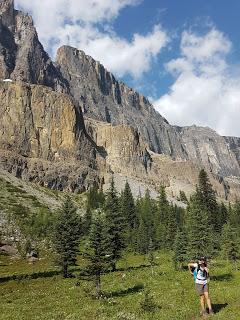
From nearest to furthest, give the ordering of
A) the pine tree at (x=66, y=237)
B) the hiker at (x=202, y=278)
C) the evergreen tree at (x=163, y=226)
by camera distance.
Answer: the hiker at (x=202, y=278), the pine tree at (x=66, y=237), the evergreen tree at (x=163, y=226)

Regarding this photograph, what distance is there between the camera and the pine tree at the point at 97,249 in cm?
3212

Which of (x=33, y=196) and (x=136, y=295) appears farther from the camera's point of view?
(x=33, y=196)

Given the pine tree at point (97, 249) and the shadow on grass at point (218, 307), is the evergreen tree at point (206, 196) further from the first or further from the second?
the shadow on grass at point (218, 307)

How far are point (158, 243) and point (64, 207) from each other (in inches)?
2155

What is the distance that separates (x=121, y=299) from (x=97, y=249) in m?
6.05

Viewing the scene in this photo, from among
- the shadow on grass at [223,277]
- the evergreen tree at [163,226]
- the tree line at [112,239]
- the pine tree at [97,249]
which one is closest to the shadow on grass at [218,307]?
the tree line at [112,239]

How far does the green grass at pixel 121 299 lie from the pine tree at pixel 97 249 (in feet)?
5.78

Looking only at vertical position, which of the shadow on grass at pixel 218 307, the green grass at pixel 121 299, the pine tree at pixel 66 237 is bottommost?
the shadow on grass at pixel 218 307

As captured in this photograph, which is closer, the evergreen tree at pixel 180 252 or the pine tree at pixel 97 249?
the pine tree at pixel 97 249

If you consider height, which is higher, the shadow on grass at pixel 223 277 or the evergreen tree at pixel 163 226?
the evergreen tree at pixel 163 226

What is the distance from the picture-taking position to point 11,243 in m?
96.3

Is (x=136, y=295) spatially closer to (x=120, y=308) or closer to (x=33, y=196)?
(x=120, y=308)

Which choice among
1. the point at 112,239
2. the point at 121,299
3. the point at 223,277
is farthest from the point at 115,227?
the point at 121,299

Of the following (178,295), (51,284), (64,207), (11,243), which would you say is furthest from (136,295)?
(11,243)
